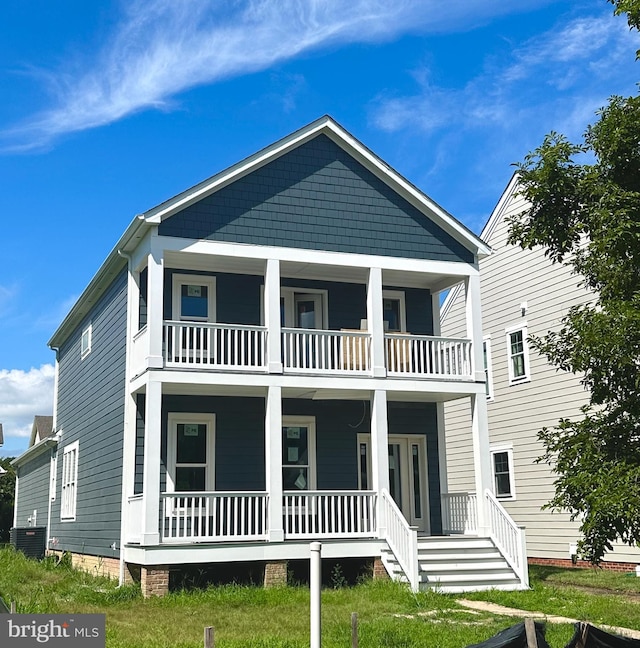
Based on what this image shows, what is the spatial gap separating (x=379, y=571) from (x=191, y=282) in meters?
7.07

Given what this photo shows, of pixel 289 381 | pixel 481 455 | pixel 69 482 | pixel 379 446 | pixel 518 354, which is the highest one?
pixel 518 354

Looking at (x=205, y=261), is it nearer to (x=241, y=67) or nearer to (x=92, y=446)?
(x=241, y=67)

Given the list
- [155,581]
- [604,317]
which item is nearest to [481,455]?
[155,581]

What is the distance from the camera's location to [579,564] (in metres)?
21.2

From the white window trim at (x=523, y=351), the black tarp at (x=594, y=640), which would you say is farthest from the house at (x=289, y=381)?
the black tarp at (x=594, y=640)

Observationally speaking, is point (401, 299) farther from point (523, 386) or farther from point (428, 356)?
point (523, 386)

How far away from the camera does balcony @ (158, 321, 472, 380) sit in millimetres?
16859

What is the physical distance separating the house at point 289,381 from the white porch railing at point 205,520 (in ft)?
0.23

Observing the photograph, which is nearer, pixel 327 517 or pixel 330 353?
pixel 327 517

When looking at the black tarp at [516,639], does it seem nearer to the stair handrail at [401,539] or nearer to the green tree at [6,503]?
the stair handrail at [401,539]

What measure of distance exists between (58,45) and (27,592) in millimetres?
9551

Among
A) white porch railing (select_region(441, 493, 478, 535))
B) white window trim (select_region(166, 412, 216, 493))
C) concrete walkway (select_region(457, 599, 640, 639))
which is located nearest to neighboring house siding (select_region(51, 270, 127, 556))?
white window trim (select_region(166, 412, 216, 493))

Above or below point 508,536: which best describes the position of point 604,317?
above

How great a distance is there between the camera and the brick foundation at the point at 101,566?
16778mm
